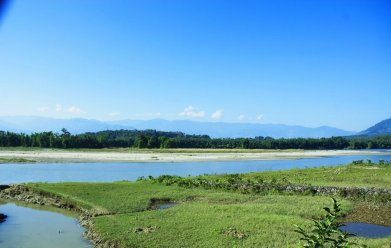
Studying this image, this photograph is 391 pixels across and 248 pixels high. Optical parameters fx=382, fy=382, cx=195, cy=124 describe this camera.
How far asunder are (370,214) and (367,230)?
4.13 m

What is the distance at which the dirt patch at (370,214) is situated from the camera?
920 inches

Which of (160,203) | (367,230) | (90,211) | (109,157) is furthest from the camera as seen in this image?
(109,157)

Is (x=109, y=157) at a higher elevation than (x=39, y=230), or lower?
higher

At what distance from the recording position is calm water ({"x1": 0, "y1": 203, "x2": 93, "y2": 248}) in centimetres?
2058

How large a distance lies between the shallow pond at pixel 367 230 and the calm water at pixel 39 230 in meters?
14.2

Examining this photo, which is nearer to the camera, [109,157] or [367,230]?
[367,230]

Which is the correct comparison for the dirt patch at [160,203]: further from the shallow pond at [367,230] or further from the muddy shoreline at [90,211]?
the shallow pond at [367,230]

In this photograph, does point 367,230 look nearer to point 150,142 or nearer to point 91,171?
point 91,171

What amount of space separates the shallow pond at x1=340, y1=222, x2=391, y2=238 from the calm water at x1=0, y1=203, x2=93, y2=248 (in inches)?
559

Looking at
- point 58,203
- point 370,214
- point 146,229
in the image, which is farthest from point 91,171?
point 370,214

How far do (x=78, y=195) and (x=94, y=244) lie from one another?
11.9 meters

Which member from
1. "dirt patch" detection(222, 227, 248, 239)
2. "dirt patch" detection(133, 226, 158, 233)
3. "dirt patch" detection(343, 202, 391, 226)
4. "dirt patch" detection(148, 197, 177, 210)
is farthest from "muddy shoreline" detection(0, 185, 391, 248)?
"dirt patch" detection(222, 227, 248, 239)

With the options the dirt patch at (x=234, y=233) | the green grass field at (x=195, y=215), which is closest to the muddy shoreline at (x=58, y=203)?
the green grass field at (x=195, y=215)

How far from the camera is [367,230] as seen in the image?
69.6ft
